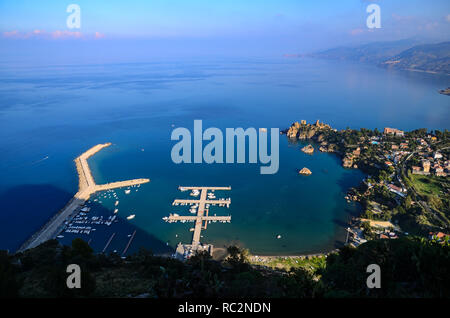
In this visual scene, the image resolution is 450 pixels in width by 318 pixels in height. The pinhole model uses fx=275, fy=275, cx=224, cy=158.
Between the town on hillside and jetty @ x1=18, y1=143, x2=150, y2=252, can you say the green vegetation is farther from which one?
jetty @ x1=18, y1=143, x2=150, y2=252

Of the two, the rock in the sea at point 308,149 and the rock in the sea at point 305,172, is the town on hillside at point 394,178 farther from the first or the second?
the rock in the sea at point 305,172

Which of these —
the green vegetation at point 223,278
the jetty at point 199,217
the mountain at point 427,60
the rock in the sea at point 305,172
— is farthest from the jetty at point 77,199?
the mountain at point 427,60

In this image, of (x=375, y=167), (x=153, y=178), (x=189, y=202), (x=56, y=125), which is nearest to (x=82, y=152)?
(x=153, y=178)

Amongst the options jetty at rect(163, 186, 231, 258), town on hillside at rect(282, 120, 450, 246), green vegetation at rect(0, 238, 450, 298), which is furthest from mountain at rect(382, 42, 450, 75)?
green vegetation at rect(0, 238, 450, 298)

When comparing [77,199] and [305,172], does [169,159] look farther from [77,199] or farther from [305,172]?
[305,172]
